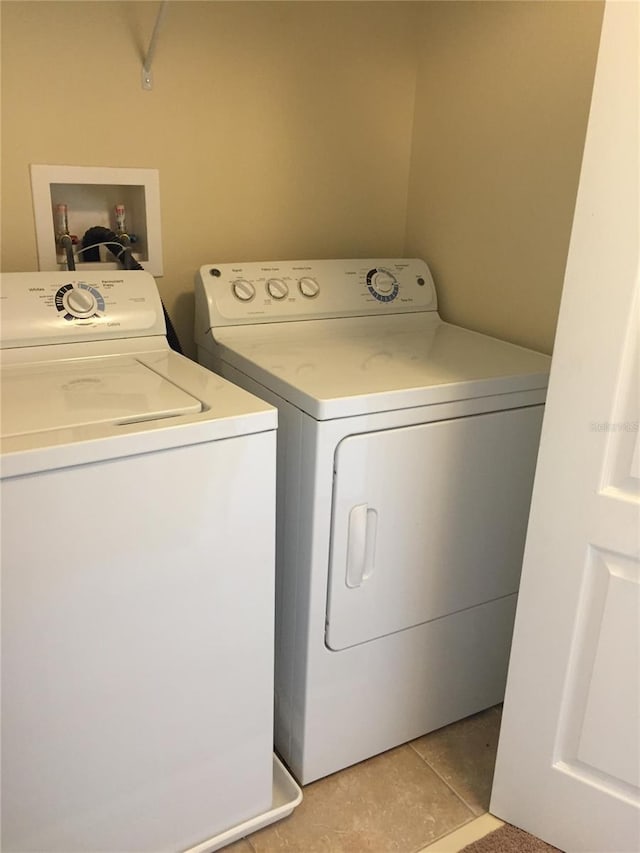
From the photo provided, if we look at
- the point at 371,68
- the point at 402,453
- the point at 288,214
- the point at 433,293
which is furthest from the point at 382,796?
the point at 371,68

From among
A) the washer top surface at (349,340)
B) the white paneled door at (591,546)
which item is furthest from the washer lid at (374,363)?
the white paneled door at (591,546)

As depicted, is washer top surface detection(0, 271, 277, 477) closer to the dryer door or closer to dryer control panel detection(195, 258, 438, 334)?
dryer control panel detection(195, 258, 438, 334)

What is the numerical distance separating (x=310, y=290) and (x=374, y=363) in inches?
15.3

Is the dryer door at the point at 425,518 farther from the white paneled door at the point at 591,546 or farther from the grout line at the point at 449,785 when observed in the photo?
the grout line at the point at 449,785

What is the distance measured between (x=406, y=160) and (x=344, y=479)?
A: 1.16 metres

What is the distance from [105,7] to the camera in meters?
1.55

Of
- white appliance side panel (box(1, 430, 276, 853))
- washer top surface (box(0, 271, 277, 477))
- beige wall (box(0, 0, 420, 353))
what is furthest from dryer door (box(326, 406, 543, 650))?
beige wall (box(0, 0, 420, 353))

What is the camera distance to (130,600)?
1140mm

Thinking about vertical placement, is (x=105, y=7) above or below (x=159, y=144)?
above

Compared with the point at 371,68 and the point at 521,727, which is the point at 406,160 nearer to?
the point at 371,68

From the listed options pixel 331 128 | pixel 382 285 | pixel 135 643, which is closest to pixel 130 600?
pixel 135 643

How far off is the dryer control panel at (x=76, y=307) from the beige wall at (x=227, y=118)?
19cm

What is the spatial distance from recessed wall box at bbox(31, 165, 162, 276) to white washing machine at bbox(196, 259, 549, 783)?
188mm

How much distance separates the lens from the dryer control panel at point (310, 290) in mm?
1714
